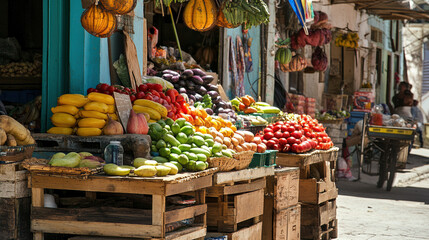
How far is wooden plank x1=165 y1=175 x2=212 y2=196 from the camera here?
449 centimetres

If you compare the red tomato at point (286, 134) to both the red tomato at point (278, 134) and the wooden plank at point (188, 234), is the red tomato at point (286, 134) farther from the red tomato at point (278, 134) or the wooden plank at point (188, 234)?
the wooden plank at point (188, 234)

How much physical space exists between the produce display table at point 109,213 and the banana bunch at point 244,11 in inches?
125

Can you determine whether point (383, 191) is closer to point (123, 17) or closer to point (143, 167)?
point (123, 17)

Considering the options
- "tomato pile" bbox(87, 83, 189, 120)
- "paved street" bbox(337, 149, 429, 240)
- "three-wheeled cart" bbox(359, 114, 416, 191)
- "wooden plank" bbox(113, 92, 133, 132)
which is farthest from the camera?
"three-wheeled cart" bbox(359, 114, 416, 191)

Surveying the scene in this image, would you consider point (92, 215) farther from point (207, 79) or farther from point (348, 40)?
point (348, 40)

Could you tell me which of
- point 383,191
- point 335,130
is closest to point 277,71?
point 335,130

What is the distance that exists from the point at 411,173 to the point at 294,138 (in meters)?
8.75

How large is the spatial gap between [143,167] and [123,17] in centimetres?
306

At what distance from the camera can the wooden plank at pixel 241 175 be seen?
5492 millimetres

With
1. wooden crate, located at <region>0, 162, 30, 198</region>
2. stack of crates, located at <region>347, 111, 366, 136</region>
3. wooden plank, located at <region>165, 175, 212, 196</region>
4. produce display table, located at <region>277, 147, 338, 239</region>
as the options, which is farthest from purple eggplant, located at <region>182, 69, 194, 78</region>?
stack of crates, located at <region>347, 111, 366, 136</region>

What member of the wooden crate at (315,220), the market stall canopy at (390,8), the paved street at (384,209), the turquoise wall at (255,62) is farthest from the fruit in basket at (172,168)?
the market stall canopy at (390,8)

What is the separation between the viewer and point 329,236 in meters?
8.12

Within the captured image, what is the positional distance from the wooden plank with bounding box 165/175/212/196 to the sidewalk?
30.1 feet

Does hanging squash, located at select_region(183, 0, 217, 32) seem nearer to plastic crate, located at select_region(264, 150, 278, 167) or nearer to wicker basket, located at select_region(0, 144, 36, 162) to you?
plastic crate, located at select_region(264, 150, 278, 167)
